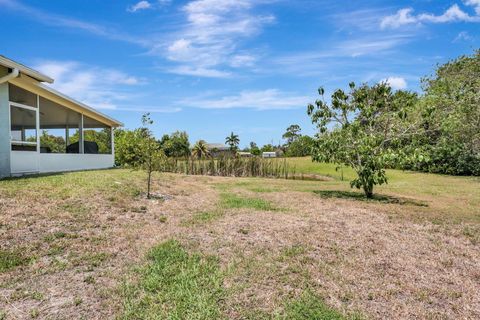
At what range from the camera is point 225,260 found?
4375 mm

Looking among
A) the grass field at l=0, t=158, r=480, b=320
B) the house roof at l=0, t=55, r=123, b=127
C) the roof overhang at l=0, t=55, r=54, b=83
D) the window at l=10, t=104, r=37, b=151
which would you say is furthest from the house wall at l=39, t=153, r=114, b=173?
the grass field at l=0, t=158, r=480, b=320

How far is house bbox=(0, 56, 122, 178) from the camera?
9.08 meters

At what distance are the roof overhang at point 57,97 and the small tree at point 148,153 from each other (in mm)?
3639

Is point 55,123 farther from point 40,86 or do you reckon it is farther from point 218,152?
point 218,152

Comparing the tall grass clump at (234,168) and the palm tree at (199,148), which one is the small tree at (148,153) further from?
the palm tree at (199,148)

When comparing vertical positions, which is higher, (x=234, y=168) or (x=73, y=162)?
(x=73, y=162)

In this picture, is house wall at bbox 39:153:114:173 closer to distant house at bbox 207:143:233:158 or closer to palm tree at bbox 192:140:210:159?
distant house at bbox 207:143:233:158

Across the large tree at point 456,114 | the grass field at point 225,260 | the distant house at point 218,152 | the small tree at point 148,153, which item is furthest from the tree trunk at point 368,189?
the distant house at point 218,152

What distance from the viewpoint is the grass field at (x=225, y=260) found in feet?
10.6

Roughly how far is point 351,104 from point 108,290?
339 inches

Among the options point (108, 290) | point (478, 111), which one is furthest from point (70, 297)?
point (478, 111)

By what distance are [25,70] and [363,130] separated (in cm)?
939

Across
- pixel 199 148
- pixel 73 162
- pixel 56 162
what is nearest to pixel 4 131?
pixel 56 162

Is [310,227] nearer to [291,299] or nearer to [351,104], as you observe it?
[291,299]
